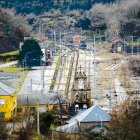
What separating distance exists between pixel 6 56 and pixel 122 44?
215 inches

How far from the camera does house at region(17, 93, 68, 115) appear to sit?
45.6 ft

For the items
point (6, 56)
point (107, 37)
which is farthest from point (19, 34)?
point (107, 37)

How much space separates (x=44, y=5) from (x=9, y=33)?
443 inches

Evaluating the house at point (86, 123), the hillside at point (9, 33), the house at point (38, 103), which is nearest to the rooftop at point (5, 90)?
the house at point (38, 103)

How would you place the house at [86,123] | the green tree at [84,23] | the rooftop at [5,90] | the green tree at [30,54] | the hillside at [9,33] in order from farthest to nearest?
the green tree at [84,23] → the hillside at [9,33] → the green tree at [30,54] → the rooftop at [5,90] → the house at [86,123]

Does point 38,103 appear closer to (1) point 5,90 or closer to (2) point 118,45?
(1) point 5,90

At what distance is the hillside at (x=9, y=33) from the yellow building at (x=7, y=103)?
418 inches

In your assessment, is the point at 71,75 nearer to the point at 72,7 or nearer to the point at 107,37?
the point at 107,37

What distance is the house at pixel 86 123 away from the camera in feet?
36.7

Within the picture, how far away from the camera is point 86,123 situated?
38.3 feet

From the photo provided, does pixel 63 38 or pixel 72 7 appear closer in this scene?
pixel 63 38

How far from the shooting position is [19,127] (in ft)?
38.0

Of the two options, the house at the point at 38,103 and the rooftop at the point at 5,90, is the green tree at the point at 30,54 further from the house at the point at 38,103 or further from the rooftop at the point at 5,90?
the rooftop at the point at 5,90

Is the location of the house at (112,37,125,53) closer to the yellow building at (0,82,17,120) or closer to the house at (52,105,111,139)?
the yellow building at (0,82,17,120)
